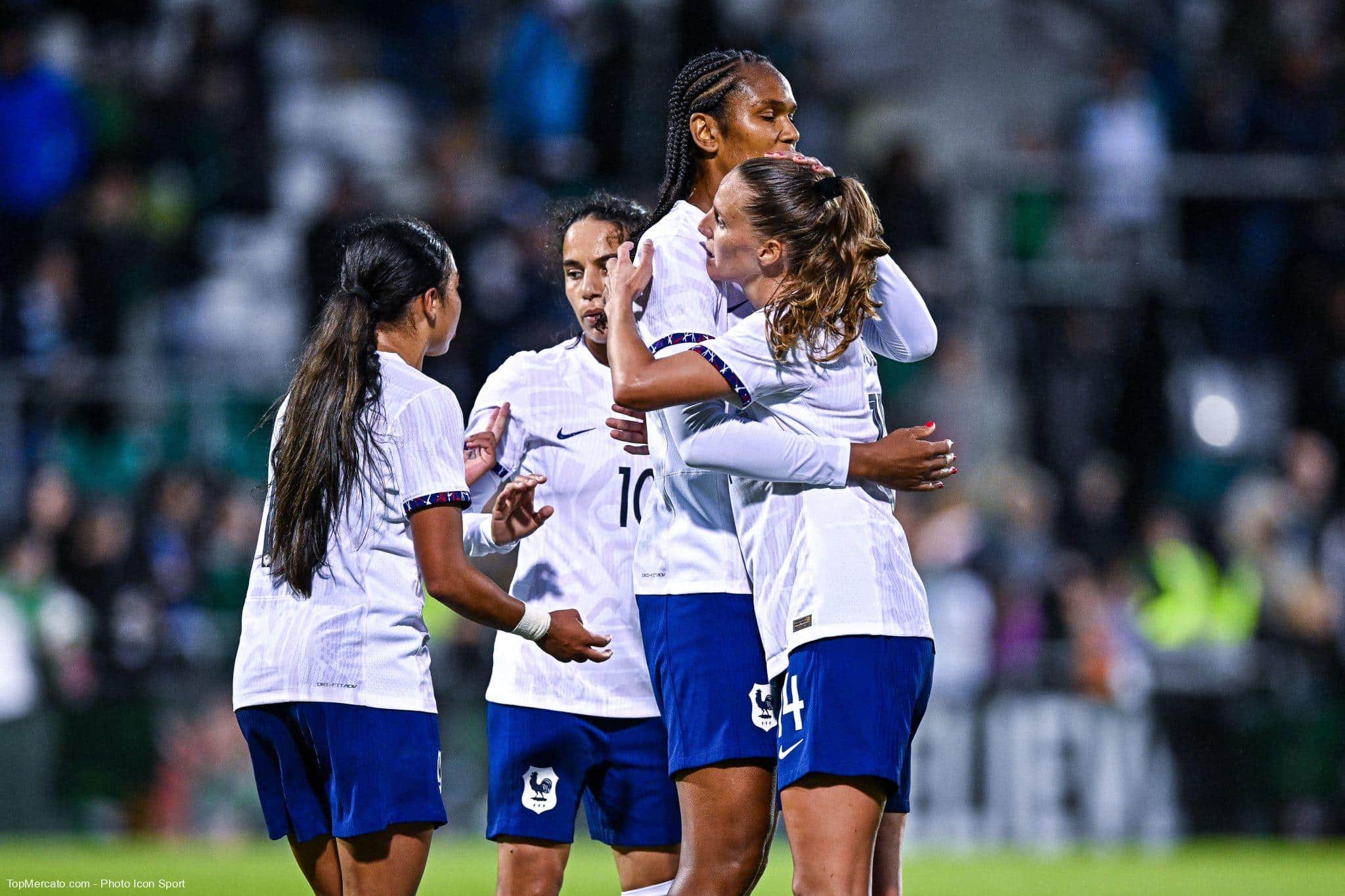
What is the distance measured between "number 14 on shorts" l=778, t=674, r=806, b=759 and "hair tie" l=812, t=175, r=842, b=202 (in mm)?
1126

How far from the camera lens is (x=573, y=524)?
208 inches

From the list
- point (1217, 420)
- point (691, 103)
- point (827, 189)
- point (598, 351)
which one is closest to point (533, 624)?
point (598, 351)

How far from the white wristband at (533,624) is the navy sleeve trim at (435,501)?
351mm

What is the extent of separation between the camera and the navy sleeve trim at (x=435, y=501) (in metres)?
4.30

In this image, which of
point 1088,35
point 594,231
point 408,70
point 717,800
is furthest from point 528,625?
point 1088,35

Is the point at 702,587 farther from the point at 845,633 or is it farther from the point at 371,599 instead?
the point at 371,599

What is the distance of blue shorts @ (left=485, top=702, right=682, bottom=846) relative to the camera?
201 inches

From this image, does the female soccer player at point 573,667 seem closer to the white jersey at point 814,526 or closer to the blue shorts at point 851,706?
the white jersey at point 814,526

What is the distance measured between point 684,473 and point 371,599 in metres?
0.84

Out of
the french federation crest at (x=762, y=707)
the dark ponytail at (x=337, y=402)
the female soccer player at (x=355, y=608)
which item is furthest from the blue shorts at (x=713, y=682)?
the dark ponytail at (x=337, y=402)

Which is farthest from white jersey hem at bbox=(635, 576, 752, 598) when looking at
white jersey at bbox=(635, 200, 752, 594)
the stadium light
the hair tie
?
the stadium light

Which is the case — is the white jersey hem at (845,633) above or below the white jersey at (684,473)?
below

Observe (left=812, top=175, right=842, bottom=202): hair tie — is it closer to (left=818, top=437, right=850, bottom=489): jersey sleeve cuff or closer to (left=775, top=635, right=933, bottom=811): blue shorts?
(left=818, top=437, right=850, bottom=489): jersey sleeve cuff

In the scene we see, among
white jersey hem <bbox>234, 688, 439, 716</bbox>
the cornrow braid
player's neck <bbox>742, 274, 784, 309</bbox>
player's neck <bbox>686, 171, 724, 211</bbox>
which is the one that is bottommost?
white jersey hem <bbox>234, 688, 439, 716</bbox>
